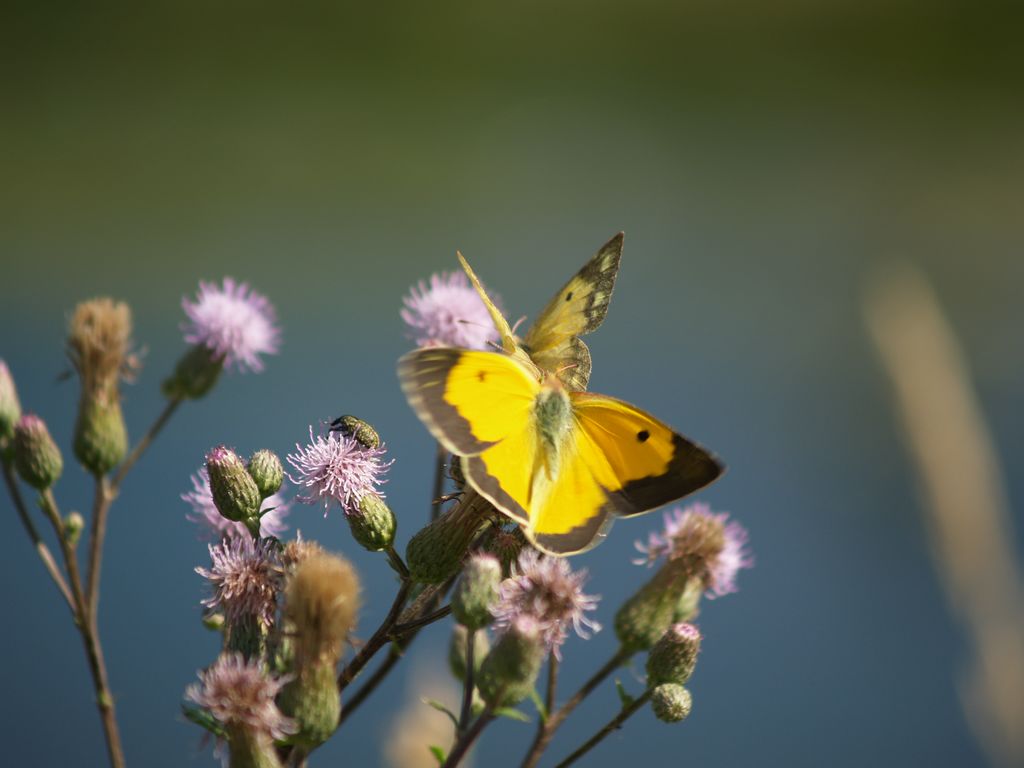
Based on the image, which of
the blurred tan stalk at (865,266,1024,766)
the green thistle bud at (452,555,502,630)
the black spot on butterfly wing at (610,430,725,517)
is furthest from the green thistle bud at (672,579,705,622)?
the blurred tan stalk at (865,266,1024,766)

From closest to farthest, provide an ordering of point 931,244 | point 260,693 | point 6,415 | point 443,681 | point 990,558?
point 260,693
point 6,415
point 443,681
point 990,558
point 931,244

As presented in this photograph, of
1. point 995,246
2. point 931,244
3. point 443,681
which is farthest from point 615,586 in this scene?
point 995,246

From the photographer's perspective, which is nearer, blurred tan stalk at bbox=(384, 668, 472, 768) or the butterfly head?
the butterfly head

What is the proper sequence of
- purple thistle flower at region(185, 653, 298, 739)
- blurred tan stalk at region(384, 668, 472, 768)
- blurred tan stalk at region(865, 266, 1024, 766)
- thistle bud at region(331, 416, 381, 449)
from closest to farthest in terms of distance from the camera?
purple thistle flower at region(185, 653, 298, 739)
thistle bud at region(331, 416, 381, 449)
blurred tan stalk at region(384, 668, 472, 768)
blurred tan stalk at region(865, 266, 1024, 766)

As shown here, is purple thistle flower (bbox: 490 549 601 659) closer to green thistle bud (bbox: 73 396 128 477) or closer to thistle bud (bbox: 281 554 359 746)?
thistle bud (bbox: 281 554 359 746)

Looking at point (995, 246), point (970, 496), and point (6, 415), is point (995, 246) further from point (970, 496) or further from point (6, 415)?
point (6, 415)

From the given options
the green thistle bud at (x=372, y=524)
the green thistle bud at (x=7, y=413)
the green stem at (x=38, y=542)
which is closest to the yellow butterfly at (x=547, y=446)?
the green thistle bud at (x=372, y=524)

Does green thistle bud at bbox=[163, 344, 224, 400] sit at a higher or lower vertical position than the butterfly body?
lower
